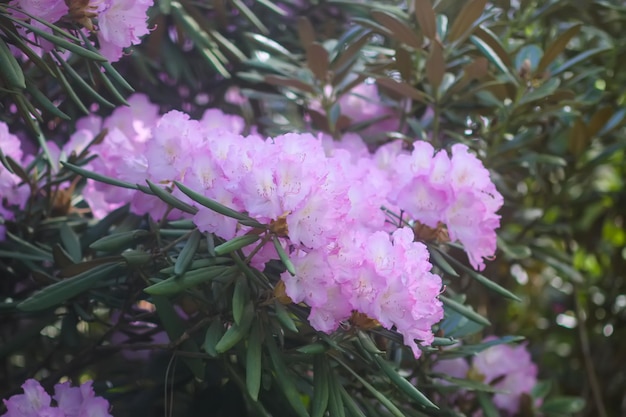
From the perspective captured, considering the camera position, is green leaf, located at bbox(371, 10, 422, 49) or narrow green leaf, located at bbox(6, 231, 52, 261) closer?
narrow green leaf, located at bbox(6, 231, 52, 261)

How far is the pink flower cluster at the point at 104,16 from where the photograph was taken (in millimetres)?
894

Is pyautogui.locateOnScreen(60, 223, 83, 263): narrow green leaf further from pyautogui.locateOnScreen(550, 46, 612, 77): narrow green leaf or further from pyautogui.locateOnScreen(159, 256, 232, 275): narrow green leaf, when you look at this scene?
pyautogui.locateOnScreen(550, 46, 612, 77): narrow green leaf

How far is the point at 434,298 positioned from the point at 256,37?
2.41ft

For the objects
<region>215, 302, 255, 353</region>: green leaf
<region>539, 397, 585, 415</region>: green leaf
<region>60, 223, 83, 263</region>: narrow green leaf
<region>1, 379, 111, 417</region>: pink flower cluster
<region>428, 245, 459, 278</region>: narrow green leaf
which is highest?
<region>215, 302, 255, 353</region>: green leaf

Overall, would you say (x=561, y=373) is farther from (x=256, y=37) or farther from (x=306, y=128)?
(x=256, y=37)

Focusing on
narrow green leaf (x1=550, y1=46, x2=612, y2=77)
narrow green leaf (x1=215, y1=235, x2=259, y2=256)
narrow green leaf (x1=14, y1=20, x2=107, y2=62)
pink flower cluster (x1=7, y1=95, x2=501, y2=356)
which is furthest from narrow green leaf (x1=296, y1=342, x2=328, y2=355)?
narrow green leaf (x1=550, y1=46, x2=612, y2=77)

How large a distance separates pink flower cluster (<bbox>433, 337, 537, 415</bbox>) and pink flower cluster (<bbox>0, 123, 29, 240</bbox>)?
0.78 meters

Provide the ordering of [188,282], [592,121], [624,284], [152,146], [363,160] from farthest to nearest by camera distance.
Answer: [624,284] → [592,121] → [363,160] → [152,146] → [188,282]

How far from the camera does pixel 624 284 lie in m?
1.88

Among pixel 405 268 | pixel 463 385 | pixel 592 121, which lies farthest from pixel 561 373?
pixel 405 268

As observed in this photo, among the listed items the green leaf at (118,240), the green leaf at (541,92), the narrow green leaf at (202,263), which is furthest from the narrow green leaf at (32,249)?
the green leaf at (541,92)

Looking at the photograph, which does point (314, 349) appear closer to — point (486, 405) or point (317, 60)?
point (486, 405)

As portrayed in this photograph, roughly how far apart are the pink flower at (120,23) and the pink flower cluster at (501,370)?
0.81m

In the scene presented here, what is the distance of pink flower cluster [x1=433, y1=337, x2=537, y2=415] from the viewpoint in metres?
1.45
